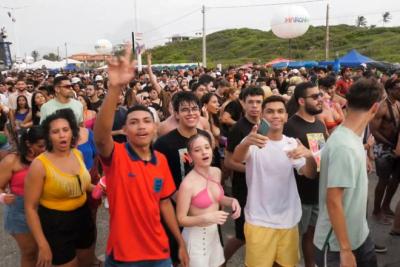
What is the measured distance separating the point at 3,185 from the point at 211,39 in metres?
87.1

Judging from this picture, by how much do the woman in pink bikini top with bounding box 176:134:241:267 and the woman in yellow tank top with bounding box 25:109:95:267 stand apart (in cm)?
74

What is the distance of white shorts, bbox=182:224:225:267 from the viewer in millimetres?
2631

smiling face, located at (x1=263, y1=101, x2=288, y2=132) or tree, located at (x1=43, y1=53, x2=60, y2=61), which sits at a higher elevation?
tree, located at (x1=43, y1=53, x2=60, y2=61)

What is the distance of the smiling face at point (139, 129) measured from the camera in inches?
91.9

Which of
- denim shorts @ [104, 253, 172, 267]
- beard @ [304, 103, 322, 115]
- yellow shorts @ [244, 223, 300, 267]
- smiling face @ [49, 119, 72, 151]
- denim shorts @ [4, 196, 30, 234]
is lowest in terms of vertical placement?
yellow shorts @ [244, 223, 300, 267]

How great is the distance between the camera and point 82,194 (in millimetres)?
2777

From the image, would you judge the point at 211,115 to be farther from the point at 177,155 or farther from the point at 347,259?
the point at 347,259

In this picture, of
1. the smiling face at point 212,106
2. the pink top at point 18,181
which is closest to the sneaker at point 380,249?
the smiling face at point 212,106

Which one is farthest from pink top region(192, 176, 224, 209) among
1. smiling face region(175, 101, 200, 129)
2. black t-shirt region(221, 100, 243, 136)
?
black t-shirt region(221, 100, 243, 136)

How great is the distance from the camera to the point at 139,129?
2.34 meters

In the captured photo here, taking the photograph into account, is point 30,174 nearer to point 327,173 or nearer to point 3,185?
point 3,185

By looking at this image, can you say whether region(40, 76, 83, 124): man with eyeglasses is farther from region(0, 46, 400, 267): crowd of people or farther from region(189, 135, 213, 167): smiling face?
region(189, 135, 213, 167): smiling face

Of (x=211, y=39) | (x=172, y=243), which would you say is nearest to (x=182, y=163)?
(x=172, y=243)

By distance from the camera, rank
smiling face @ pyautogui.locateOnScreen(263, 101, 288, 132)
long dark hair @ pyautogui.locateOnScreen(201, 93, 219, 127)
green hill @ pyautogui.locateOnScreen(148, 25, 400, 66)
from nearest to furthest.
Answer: smiling face @ pyautogui.locateOnScreen(263, 101, 288, 132) → long dark hair @ pyautogui.locateOnScreen(201, 93, 219, 127) → green hill @ pyautogui.locateOnScreen(148, 25, 400, 66)
